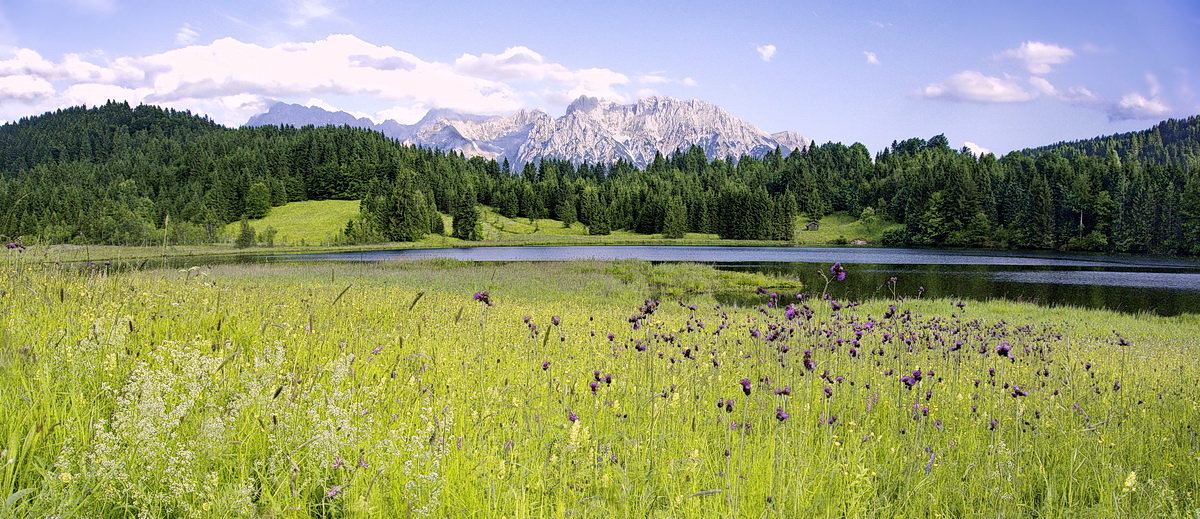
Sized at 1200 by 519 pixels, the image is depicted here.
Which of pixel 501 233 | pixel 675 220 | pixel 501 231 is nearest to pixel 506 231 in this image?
pixel 501 231

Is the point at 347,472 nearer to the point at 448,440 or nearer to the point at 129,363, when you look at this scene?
the point at 448,440

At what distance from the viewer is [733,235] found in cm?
12875

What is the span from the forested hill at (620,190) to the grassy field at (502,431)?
77565 millimetres

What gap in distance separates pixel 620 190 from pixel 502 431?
151 m

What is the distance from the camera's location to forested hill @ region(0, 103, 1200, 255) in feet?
299

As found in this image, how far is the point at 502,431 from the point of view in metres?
3.76

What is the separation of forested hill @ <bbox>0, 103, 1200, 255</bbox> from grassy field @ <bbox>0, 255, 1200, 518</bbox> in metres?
77.6

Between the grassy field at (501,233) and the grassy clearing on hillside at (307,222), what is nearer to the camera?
the grassy clearing on hillside at (307,222)

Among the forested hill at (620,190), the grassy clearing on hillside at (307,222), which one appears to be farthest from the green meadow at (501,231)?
the forested hill at (620,190)

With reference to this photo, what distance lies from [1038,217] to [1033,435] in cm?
11569

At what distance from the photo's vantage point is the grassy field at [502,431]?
2801mm

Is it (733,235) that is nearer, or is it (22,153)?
(733,235)

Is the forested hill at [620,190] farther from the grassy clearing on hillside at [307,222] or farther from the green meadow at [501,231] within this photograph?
the grassy clearing on hillside at [307,222]

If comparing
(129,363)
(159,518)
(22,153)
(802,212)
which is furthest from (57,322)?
(22,153)
